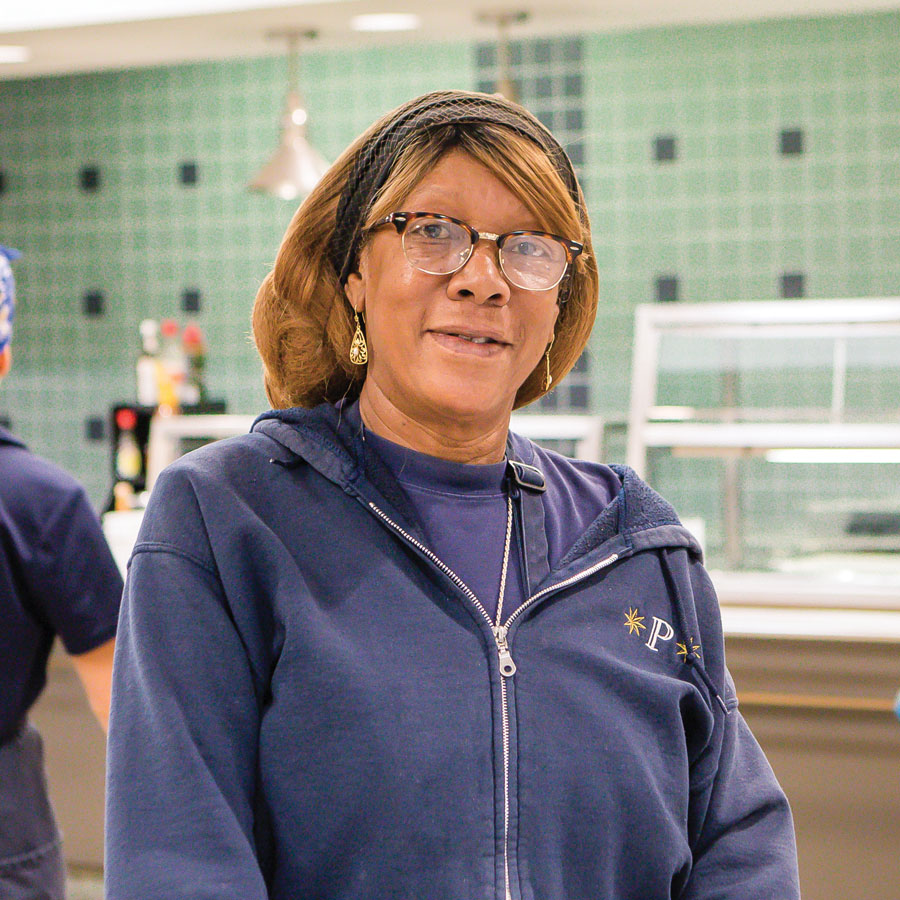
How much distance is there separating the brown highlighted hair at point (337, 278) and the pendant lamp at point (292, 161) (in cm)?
295

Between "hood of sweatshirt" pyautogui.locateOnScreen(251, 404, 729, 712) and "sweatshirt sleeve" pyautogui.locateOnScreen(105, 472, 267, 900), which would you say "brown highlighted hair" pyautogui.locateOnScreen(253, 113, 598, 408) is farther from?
"sweatshirt sleeve" pyautogui.locateOnScreen(105, 472, 267, 900)

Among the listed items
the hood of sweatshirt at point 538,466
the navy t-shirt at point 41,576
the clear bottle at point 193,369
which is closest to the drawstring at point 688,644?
the hood of sweatshirt at point 538,466

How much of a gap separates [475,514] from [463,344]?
17 cm

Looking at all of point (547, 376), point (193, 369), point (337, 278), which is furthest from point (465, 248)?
point (193, 369)

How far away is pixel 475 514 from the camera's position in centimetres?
114

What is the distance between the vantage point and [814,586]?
2748 millimetres

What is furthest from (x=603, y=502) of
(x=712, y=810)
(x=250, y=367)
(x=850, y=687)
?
(x=250, y=367)

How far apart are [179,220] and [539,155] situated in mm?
4913

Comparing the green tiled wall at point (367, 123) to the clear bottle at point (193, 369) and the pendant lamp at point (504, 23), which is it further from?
the pendant lamp at point (504, 23)

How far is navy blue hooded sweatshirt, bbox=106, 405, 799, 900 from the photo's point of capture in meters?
0.93

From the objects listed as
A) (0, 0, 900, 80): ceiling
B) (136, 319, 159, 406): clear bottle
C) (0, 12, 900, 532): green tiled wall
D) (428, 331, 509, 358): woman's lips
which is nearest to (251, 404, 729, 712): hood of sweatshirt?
(428, 331, 509, 358): woman's lips

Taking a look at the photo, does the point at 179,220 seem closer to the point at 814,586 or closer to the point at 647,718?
the point at 814,586

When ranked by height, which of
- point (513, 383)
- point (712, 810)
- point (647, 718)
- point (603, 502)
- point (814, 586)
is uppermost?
point (513, 383)

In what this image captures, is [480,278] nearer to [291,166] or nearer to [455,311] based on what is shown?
[455,311]
